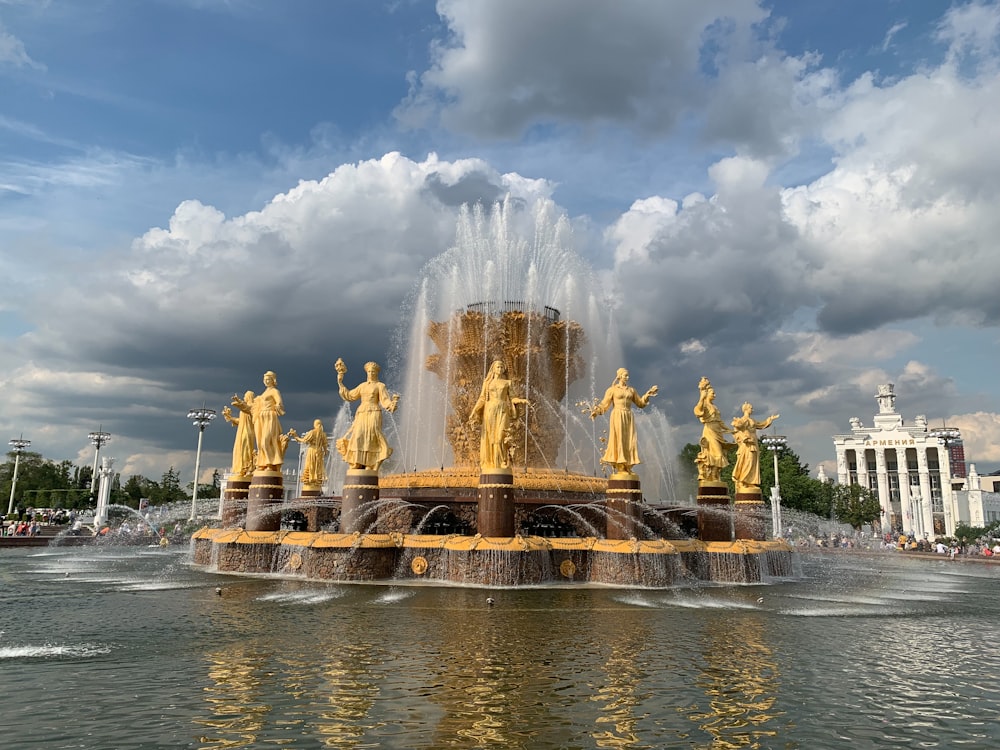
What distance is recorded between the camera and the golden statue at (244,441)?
24141 mm

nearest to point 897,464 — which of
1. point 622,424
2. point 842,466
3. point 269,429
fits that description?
point 842,466

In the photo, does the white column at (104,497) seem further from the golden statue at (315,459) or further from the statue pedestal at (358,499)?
the statue pedestal at (358,499)

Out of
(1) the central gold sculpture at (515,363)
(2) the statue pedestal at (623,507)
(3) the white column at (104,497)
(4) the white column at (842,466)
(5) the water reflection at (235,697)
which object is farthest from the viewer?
(4) the white column at (842,466)

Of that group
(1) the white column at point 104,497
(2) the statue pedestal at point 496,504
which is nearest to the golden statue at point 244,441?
(2) the statue pedestal at point 496,504

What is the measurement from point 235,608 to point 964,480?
111 m

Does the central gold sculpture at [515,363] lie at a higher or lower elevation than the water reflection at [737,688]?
higher

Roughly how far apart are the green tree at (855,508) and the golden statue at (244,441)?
2496 inches

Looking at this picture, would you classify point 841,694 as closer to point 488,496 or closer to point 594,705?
point 594,705

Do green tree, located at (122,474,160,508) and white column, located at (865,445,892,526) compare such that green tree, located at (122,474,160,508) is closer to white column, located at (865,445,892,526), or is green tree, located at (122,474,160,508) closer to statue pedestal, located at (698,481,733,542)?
statue pedestal, located at (698,481,733,542)

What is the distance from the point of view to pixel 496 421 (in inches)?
717

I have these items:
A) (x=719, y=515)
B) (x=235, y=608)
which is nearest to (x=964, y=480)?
(x=719, y=515)

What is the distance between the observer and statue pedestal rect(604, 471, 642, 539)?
18.4 m

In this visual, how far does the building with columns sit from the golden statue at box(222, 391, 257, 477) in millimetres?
82011

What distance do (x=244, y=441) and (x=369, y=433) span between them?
7386 millimetres
